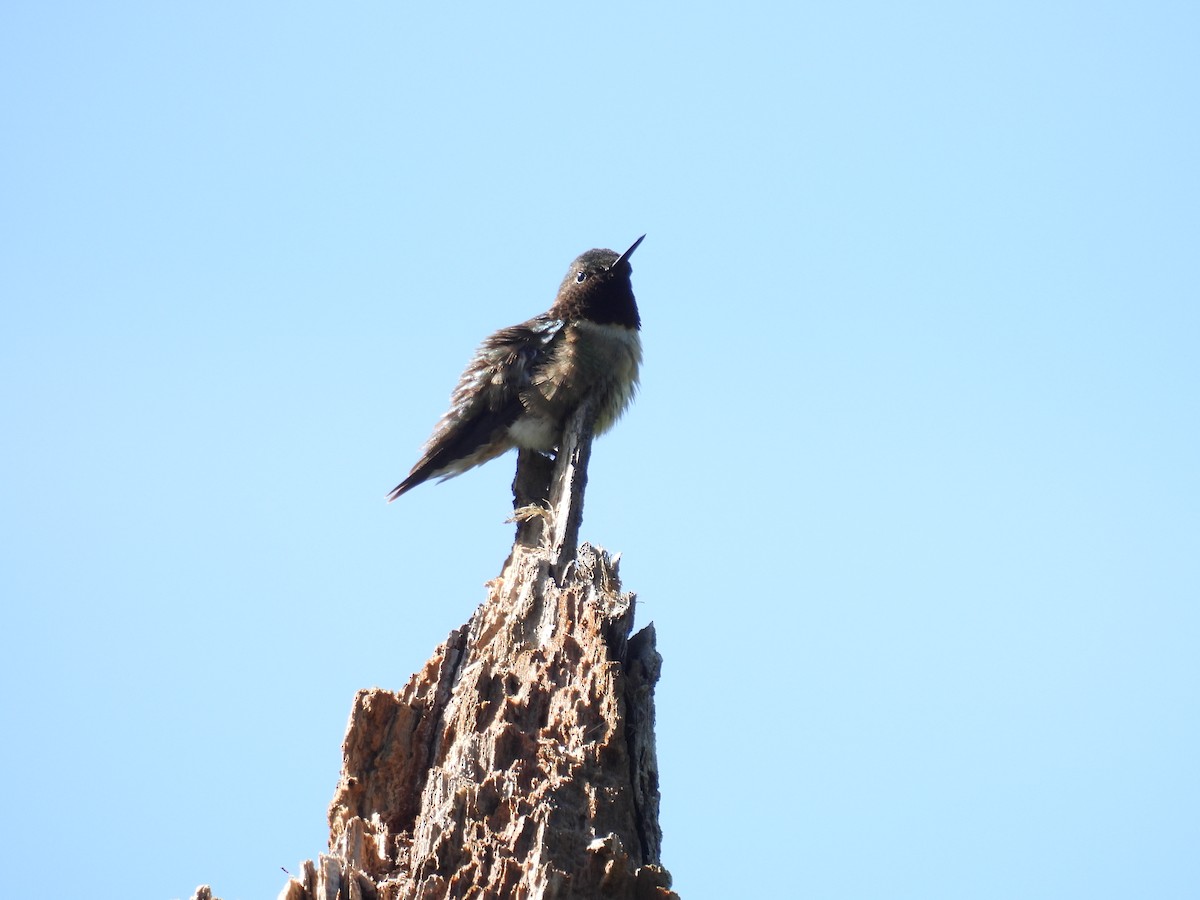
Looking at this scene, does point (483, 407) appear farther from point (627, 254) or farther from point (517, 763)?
point (517, 763)

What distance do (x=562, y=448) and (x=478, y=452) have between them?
84 centimetres

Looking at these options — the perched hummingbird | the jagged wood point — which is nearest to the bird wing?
the perched hummingbird

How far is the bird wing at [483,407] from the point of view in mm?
8422

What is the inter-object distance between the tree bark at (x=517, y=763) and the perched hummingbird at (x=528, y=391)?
2301 mm

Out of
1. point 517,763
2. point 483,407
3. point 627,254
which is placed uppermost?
point 627,254

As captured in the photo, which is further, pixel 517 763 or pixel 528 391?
pixel 528 391

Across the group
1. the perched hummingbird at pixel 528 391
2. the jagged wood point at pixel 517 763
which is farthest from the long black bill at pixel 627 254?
the jagged wood point at pixel 517 763

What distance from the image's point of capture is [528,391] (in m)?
8.39

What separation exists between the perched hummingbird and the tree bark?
2.30m

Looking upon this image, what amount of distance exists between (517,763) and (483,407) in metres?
3.68

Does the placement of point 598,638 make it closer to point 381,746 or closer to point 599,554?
point 599,554

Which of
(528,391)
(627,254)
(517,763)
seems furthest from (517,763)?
(627,254)

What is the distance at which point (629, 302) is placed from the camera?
31.2 feet

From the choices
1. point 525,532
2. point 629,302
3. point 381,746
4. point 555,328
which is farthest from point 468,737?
point 629,302
